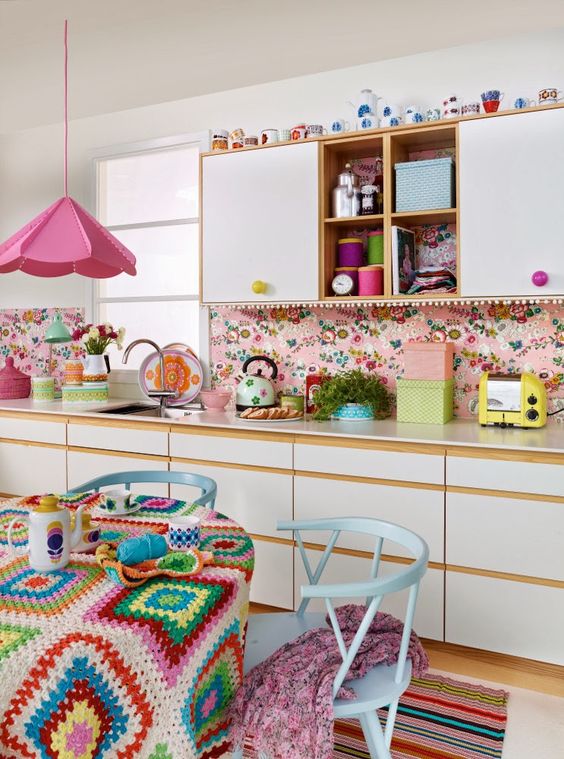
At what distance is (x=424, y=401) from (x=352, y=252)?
812mm

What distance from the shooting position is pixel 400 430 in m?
2.79

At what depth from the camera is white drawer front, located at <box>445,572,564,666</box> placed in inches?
95.6

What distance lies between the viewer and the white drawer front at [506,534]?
2412 mm

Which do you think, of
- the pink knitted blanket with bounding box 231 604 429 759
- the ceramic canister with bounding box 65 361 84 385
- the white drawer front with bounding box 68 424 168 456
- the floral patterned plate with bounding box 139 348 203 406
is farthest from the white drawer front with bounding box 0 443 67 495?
the pink knitted blanket with bounding box 231 604 429 759

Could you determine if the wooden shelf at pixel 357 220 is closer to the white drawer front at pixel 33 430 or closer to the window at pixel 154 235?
the window at pixel 154 235

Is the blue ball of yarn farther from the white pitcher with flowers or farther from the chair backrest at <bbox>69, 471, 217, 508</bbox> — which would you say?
the white pitcher with flowers

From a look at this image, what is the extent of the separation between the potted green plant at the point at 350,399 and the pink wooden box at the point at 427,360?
0.21 meters

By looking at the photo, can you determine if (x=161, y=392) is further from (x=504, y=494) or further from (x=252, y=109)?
(x=504, y=494)

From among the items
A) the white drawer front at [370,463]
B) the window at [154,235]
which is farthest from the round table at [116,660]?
the window at [154,235]

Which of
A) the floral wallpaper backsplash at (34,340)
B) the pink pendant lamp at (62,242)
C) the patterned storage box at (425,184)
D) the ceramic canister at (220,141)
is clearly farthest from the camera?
the floral wallpaper backsplash at (34,340)

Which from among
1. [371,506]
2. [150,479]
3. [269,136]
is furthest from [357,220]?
[150,479]

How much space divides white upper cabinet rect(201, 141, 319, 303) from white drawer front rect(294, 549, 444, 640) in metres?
1.24

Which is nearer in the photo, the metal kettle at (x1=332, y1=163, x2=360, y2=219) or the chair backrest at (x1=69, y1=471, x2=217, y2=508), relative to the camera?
the chair backrest at (x1=69, y1=471, x2=217, y2=508)

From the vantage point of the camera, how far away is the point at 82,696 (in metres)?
1.15
